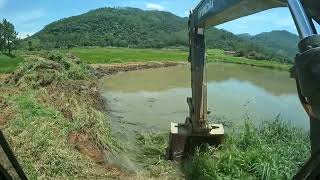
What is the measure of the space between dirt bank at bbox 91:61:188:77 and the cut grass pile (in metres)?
16.0

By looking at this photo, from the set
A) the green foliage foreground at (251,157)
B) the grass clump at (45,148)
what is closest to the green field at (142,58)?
the green foliage foreground at (251,157)

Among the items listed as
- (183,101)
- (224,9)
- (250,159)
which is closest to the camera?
(224,9)

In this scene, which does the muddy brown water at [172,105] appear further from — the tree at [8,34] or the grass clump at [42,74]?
the tree at [8,34]

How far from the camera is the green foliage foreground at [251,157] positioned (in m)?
6.13

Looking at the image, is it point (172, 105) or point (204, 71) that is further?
point (172, 105)

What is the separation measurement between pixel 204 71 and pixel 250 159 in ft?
5.02

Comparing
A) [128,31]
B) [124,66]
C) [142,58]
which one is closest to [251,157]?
[124,66]

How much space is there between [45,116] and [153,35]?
10291 cm

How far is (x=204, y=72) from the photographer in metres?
7.39

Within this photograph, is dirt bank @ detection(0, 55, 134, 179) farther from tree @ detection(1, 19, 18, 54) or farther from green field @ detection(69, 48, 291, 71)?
tree @ detection(1, 19, 18, 54)

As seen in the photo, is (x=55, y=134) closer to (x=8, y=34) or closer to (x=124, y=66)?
(x=124, y=66)

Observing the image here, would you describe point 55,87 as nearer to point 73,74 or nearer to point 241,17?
point 73,74

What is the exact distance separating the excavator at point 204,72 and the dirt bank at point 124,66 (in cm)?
2129

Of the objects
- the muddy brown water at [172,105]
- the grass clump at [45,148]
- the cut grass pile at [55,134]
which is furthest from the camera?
the muddy brown water at [172,105]
